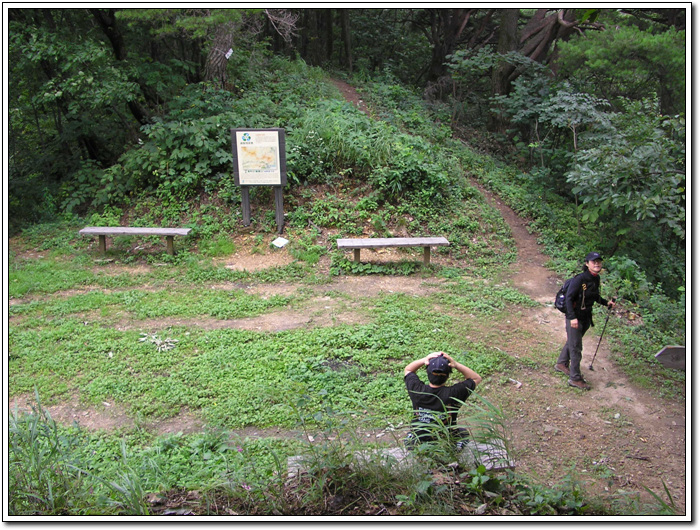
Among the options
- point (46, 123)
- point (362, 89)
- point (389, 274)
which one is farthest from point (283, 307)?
point (362, 89)

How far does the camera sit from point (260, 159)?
10.6m

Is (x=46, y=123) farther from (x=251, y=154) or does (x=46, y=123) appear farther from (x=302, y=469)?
(x=302, y=469)

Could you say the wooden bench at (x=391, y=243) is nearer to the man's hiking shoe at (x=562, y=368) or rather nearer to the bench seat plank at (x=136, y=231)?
the bench seat plank at (x=136, y=231)

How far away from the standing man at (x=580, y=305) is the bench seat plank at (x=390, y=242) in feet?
11.6

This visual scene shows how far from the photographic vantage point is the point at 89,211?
11.9 meters

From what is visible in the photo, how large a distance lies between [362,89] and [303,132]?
6762 mm

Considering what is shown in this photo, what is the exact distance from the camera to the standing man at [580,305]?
637cm

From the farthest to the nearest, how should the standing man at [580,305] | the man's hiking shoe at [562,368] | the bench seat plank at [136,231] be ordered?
the bench seat plank at [136,231]
the man's hiking shoe at [562,368]
the standing man at [580,305]

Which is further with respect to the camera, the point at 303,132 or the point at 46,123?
the point at 46,123

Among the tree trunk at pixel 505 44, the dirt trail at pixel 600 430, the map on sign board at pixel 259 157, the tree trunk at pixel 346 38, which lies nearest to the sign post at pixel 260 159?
the map on sign board at pixel 259 157

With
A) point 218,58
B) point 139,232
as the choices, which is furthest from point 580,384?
point 218,58

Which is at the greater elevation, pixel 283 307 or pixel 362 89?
pixel 362 89

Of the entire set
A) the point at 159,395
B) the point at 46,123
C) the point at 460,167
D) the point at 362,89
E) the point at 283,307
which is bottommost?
the point at 159,395

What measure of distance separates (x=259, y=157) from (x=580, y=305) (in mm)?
6611
